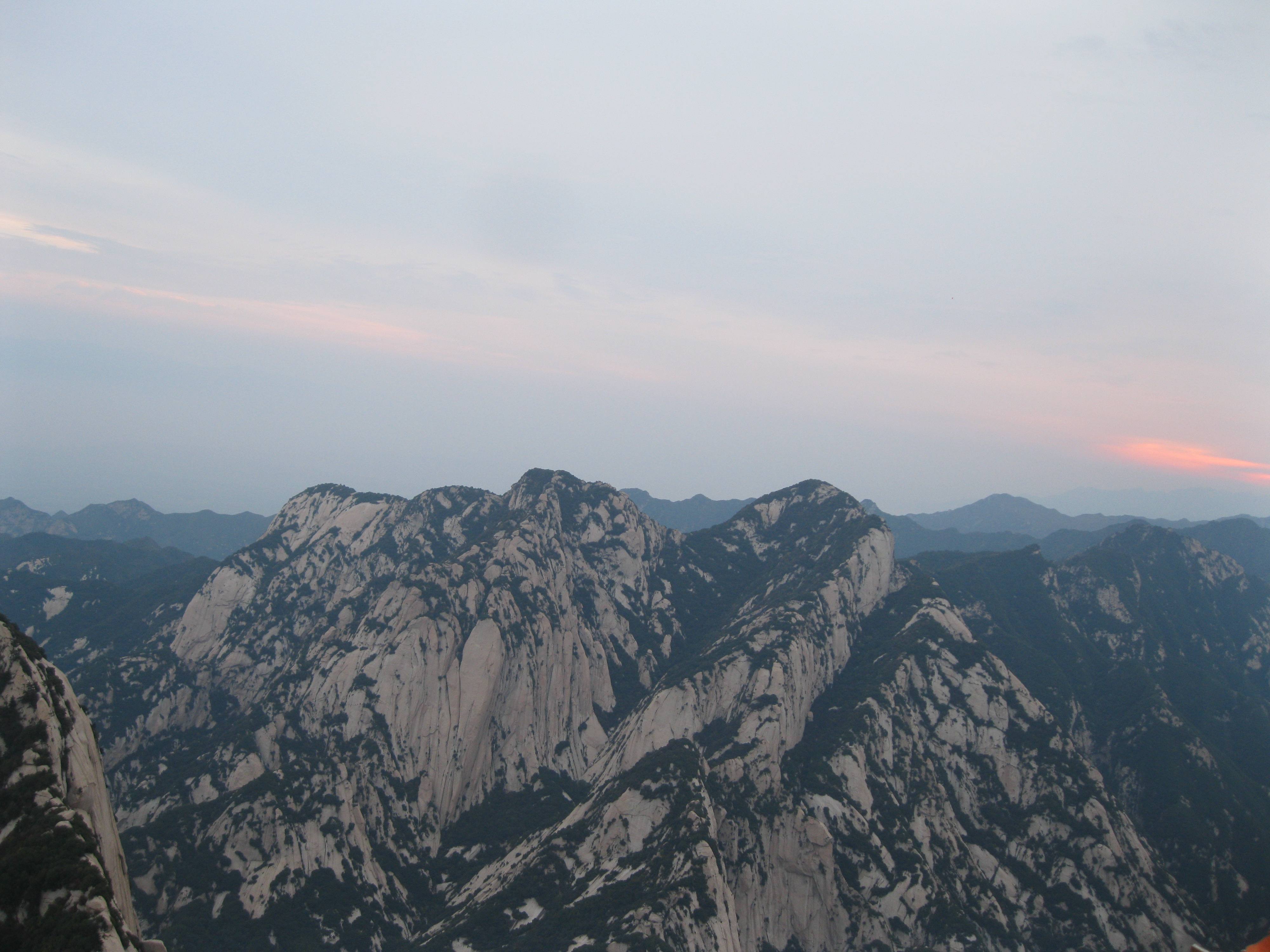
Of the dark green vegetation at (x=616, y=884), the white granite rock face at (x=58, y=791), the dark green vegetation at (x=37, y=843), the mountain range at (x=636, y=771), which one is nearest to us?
the dark green vegetation at (x=37, y=843)

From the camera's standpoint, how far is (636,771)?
11831cm

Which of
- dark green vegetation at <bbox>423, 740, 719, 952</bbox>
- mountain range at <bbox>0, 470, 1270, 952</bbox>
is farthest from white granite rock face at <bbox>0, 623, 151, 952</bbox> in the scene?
dark green vegetation at <bbox>423, 740, 719, 952</bbox>

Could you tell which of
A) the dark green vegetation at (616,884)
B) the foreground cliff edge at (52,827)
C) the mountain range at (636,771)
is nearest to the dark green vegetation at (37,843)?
the foreground cliff edge at (52,827)

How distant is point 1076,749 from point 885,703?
→ 1561 inches

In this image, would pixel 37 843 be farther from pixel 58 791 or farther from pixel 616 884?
pixel 616 884

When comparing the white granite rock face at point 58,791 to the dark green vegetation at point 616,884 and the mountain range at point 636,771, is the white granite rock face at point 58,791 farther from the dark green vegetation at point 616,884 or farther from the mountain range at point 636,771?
the dark green vegetation at point 616,884

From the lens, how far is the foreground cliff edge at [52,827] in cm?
4319

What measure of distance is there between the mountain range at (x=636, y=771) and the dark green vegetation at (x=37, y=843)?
1946 inches

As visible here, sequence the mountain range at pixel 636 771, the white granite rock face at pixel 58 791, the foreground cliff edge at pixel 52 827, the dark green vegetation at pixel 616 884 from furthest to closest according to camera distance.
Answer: the mountain range at pixel 636 771, the dark green vegetation at pixel 616 884, the white granite rock face at pixel 58 791, the foreground cliff edge at pixel 52 827

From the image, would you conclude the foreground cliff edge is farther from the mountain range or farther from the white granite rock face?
the mountain range

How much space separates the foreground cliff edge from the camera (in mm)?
43188

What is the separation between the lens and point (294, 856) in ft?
364

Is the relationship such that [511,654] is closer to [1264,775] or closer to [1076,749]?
[1076,749]

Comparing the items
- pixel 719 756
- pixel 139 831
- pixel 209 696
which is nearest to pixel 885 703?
pixel 719 756
